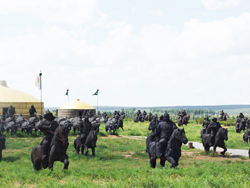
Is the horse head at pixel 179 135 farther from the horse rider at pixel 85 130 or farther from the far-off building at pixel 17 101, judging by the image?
the far-off building at pixel 17 101

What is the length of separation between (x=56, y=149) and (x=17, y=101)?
3698cm

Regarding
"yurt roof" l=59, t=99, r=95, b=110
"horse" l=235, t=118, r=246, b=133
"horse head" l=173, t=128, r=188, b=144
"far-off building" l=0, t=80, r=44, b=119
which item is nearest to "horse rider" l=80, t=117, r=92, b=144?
"horse head" l=173, t=128, r=188, b=144

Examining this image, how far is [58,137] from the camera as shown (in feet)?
38.8

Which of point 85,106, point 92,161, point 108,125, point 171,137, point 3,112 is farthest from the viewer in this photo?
point 85,106

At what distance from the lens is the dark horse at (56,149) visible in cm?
1170

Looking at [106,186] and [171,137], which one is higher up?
[171,137]

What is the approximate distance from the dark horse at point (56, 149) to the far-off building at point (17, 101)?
33.9 metres

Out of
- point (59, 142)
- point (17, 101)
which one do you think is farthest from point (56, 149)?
point (17, 101)

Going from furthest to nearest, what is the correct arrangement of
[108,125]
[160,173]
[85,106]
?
[85,106] < [108,125] < [160,173]

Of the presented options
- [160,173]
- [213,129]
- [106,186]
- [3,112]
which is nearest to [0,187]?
[106,186]

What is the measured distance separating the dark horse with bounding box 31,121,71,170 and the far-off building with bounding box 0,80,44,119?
33.9 m

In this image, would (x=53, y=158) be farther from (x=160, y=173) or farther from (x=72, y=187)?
(x=160, y=173)

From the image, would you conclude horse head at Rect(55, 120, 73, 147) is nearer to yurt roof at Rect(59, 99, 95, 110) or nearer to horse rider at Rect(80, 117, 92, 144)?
horse rider at Rect(80, 117, 92, 144)

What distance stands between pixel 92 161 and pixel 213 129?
8.01m
